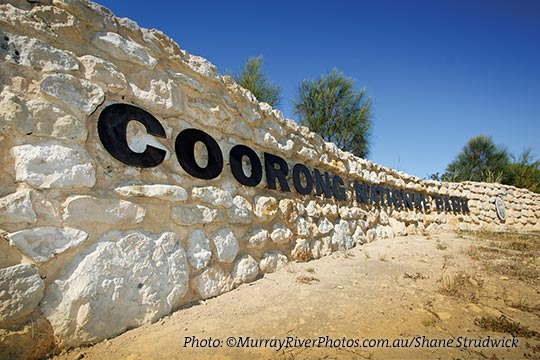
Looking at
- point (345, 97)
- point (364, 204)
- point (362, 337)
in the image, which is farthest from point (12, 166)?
point (345, 97)

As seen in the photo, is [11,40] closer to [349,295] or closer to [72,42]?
[72,42]

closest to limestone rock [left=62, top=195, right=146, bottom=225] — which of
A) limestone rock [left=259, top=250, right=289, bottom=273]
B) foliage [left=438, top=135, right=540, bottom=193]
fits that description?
limestone rock [left=259, top=250, right=289, bottom=273]

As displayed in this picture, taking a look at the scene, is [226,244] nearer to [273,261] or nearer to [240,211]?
[240,211]

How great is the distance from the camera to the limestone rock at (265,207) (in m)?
2.61

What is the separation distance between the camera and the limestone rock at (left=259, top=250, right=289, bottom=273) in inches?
99.2

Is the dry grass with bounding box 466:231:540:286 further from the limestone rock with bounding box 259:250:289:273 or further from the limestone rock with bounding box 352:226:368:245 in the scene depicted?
the limestone rock with bounding box 259:250:289:273

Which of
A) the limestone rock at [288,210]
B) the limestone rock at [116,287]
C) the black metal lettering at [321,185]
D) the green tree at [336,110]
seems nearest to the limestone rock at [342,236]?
the black metal lettering at [321,185]

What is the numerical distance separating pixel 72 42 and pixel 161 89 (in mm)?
590

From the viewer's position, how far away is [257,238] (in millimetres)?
2479

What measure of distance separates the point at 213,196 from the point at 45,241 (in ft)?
3.65

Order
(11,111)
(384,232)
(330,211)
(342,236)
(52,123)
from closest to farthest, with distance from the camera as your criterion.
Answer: (11,111) < (52,123) < (330,211) < (342,236) < (384,232)

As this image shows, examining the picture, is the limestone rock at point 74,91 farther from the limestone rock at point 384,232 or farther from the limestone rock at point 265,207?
the limestone rock at point 384,232

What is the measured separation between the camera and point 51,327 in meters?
1.27

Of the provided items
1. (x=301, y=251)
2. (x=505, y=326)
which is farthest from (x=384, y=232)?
(x=505, y=326)
